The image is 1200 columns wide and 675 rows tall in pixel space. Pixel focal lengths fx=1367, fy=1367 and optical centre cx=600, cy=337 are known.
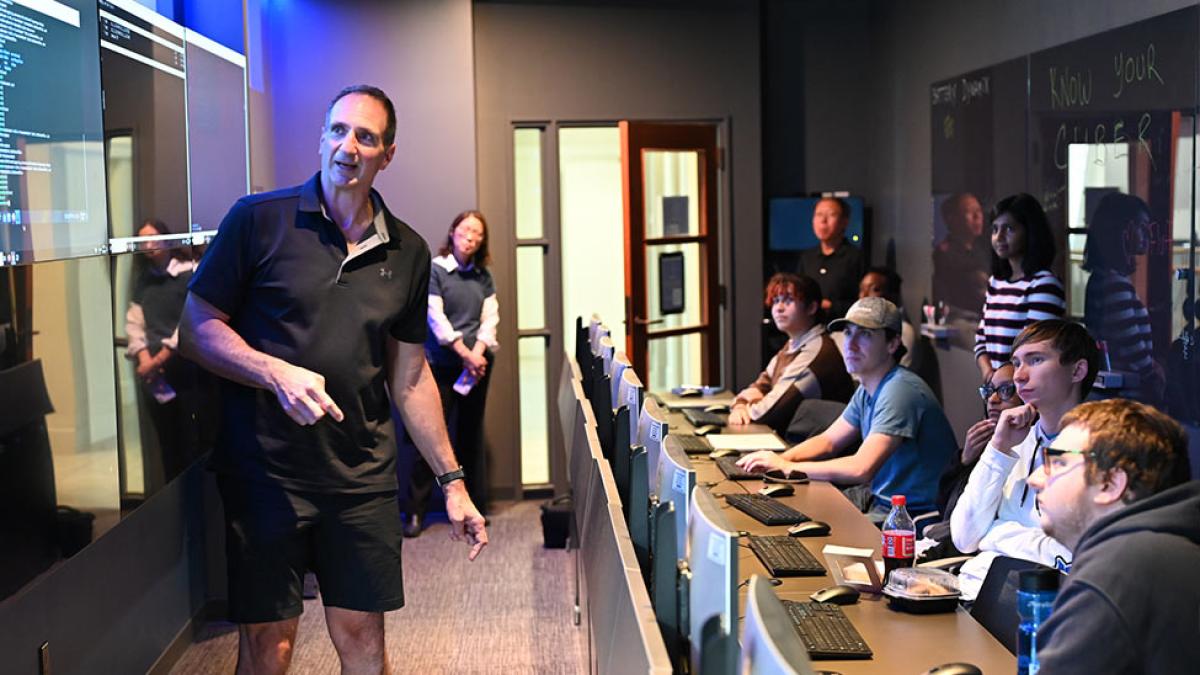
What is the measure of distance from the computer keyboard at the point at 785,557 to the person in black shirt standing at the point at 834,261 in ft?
14.5

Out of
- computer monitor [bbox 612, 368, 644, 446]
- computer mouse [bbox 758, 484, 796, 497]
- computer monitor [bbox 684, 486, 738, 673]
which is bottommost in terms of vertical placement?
computer mouse [bbox 758, 484, 796, 497]

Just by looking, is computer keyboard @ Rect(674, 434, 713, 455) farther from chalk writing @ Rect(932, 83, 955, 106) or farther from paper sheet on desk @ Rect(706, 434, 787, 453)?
chalk writing @ Rect(932, 83, 955, 106)

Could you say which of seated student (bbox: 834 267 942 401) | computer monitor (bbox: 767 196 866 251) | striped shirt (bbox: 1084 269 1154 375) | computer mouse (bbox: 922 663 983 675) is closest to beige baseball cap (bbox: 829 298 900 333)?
striped shirt (bbox: 1084 269 1154 375)

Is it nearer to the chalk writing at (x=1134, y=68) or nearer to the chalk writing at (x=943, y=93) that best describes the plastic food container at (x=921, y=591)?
the chalk writing at (x=1134, y=68)

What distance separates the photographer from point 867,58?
28.9 ft

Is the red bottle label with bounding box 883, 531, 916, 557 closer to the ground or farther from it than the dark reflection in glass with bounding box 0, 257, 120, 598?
closer to the ground

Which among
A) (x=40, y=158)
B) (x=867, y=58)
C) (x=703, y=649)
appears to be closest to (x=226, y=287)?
(x=40, y=158)

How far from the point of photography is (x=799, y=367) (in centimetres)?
616

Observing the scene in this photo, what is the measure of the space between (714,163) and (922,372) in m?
1.74

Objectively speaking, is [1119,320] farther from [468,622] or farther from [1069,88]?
[468,622]

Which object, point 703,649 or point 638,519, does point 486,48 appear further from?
point 703,649

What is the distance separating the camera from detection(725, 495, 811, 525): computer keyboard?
155 inches

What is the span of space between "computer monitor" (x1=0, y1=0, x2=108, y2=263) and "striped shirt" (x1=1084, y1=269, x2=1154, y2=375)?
368 cm

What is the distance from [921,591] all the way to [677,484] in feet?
2.44
